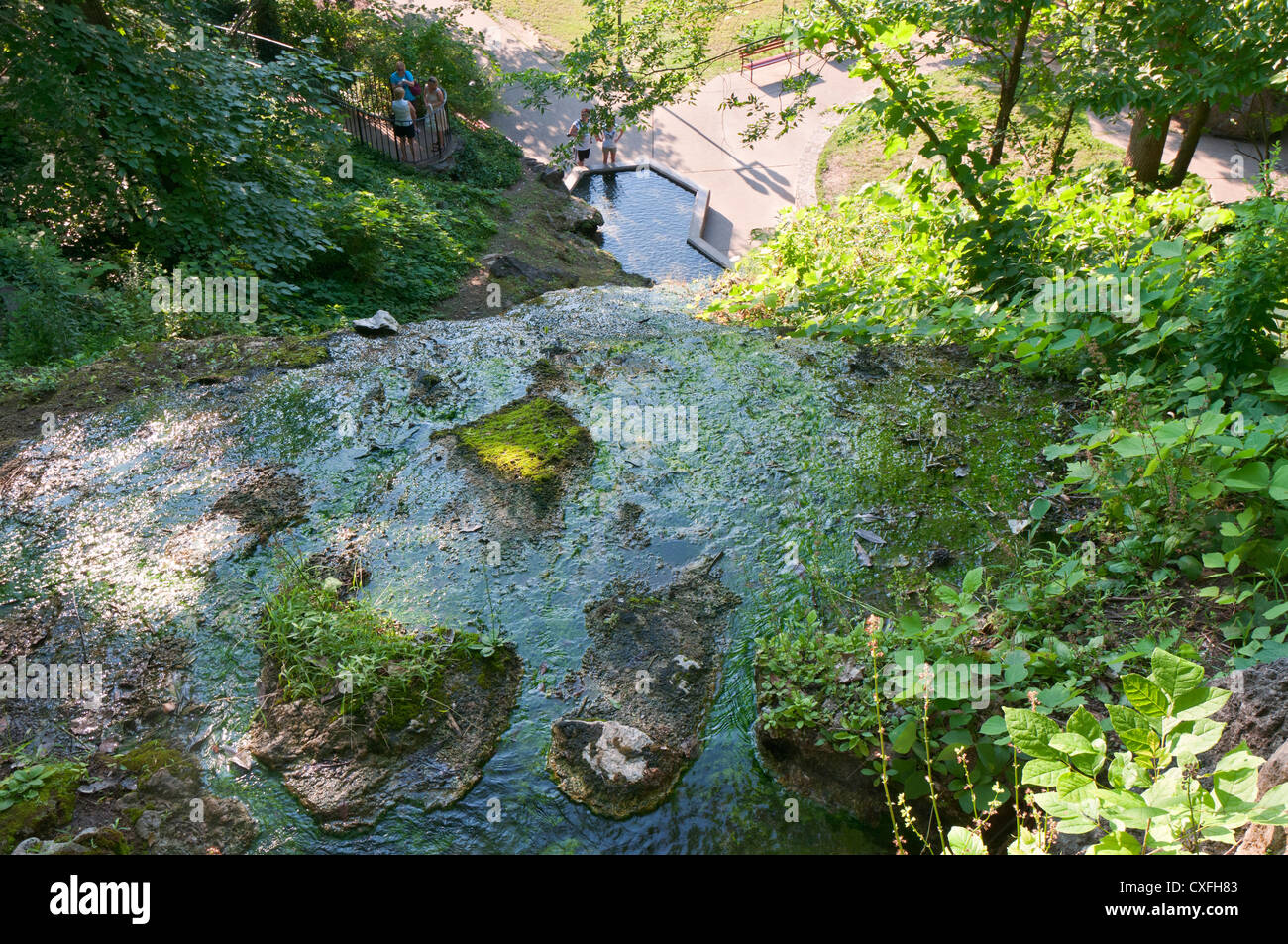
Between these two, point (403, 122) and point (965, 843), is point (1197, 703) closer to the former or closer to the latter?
point (965, 843)

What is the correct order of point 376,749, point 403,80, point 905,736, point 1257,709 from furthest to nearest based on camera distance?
point 403,80 → point 376,749 → point 905,736 → point 1257,709

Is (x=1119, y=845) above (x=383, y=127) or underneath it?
underneath

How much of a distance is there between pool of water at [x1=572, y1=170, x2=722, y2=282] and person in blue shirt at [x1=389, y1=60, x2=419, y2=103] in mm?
3731

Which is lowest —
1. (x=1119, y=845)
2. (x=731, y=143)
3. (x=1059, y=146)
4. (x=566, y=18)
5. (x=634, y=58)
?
(x=1119, y=845)

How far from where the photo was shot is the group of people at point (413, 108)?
570 inches

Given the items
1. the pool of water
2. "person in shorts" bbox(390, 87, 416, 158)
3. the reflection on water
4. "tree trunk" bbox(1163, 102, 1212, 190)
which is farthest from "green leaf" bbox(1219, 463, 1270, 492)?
"person in shorts" bbox(390, 87, 416, 158)

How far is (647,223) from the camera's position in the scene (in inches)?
586

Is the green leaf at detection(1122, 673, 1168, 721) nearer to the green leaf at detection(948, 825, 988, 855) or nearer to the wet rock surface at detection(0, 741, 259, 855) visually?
the green leaf at detection(948, 825, 988, 855)

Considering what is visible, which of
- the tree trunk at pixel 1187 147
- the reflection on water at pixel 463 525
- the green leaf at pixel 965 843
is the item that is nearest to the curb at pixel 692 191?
the tree trunk at pixel 1187 147

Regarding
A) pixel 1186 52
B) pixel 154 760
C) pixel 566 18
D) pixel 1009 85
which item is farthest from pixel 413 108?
pixel 154 760

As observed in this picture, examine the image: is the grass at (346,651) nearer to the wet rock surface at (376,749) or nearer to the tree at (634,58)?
the wet rock surface at (376,749)

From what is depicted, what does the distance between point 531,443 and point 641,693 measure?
2407 millimetres

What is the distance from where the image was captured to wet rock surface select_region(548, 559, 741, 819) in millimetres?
3504

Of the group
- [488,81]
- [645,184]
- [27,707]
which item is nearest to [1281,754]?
[27,707]
